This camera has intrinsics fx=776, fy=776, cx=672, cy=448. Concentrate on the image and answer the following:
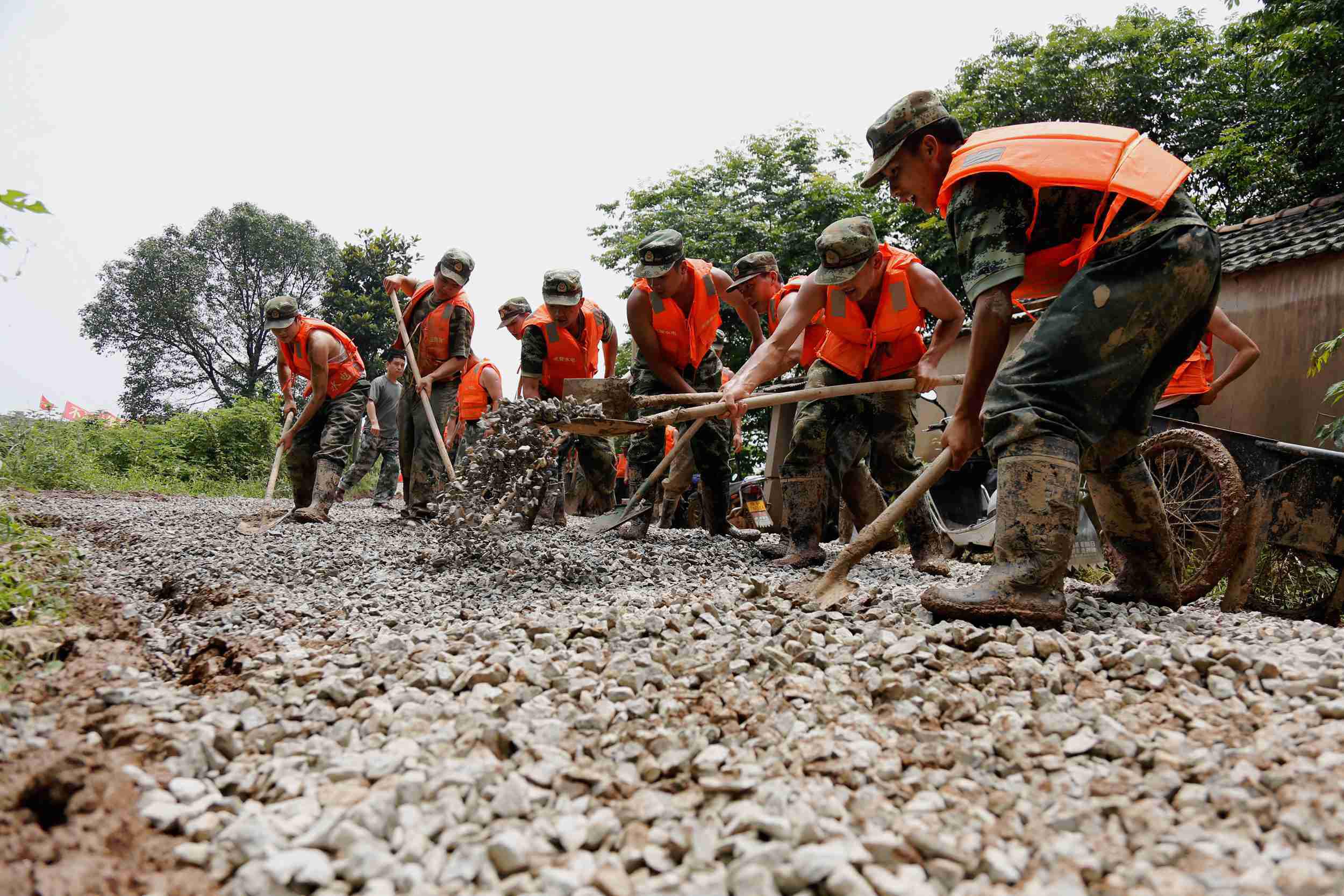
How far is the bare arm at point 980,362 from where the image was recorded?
234 centimetres

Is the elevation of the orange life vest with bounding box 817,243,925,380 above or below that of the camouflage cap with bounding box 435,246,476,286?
below

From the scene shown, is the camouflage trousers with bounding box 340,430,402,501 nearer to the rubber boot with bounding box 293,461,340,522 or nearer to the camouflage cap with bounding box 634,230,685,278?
the rubber boot with bounding box 293,461,340,522

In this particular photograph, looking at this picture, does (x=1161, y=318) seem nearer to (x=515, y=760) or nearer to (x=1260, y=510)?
(x=1260, y=510)

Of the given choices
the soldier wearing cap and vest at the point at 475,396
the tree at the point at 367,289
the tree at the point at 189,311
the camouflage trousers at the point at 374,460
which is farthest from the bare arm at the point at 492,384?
the tree at the point at 189,311

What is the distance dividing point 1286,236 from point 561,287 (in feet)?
26.0

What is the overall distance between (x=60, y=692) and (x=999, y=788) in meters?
2.04

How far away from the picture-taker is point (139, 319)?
3403cm

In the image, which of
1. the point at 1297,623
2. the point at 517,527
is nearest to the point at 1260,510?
the point at 1297,623

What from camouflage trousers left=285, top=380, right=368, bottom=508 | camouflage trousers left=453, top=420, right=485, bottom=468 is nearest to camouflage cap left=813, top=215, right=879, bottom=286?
camouflage trousers left=285, top=380, right=368, bottom=508

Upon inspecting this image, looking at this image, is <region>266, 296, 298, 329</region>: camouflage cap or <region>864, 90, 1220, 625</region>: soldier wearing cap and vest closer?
<region>864, 90, 1220, 625</region>: soldier wearing cap and vest

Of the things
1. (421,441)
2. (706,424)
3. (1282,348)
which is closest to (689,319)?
(706,424)

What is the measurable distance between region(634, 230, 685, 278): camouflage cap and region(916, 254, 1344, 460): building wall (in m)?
3.42

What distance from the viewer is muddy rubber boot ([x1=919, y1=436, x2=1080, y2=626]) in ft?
7.11

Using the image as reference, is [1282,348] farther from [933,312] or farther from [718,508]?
[718,508]
